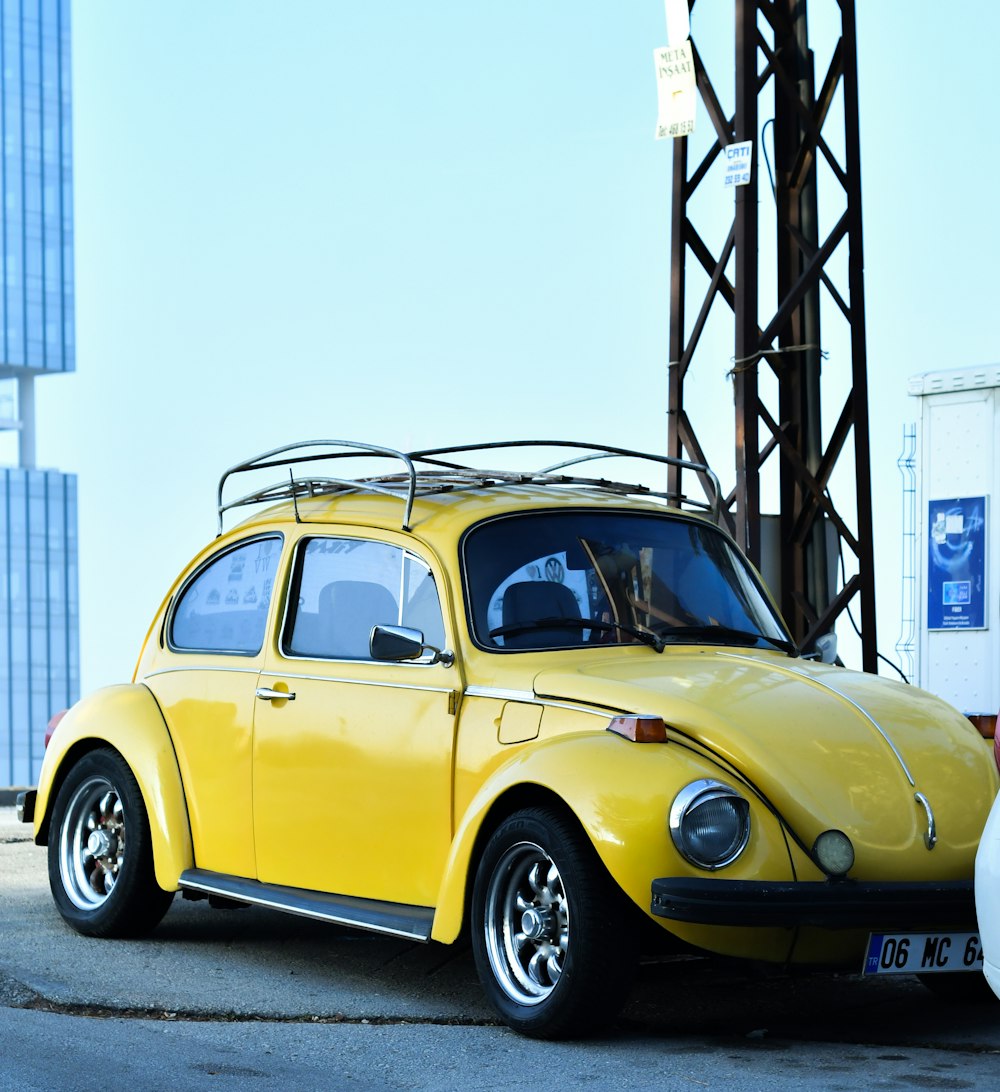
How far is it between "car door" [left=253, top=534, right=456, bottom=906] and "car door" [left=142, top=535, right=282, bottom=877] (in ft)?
0.37

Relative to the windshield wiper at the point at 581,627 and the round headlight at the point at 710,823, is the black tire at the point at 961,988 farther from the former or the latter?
the windshield wiper at the point at 581,627

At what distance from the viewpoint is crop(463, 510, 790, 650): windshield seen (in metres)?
5.99

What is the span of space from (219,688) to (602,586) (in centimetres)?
172

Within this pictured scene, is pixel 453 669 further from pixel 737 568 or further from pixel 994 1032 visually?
pixel 994 1032

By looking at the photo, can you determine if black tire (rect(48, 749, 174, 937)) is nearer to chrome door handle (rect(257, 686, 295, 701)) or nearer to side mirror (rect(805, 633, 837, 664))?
chrome door handle (rect(257, 686, 295, 701))

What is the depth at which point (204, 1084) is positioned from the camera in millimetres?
4648

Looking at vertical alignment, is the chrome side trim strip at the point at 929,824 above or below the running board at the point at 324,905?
above

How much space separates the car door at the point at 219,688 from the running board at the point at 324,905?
0.21 ft

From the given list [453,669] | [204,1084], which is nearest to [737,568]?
[453,669]

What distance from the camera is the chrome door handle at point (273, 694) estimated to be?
6.40 m

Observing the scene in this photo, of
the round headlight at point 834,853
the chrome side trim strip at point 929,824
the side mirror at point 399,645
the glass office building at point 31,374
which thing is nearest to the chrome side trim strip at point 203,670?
the side mirror at point 399,645

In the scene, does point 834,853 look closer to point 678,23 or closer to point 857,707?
point 857,707

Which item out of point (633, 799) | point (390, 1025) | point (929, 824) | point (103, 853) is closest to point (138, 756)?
point (103, 853)

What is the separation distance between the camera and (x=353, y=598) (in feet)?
21.1
